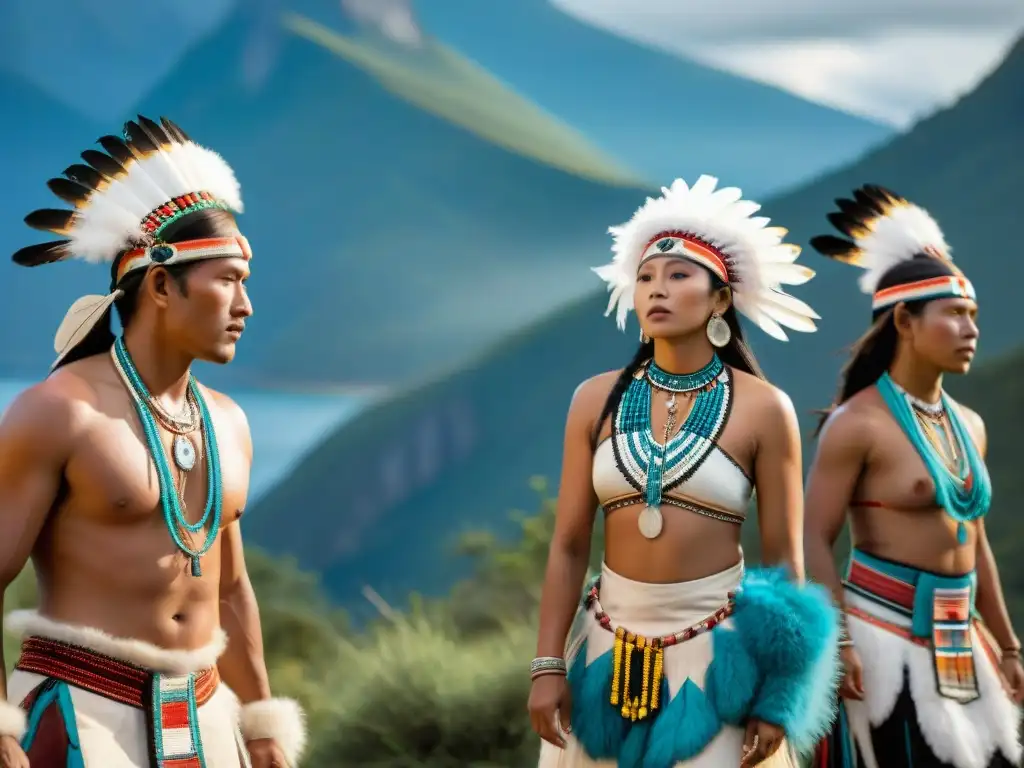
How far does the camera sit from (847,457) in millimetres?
5238

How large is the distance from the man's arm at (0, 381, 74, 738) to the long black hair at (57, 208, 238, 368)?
29cm

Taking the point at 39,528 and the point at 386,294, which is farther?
the point at 386,294

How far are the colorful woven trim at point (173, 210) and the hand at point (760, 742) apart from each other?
195 cm

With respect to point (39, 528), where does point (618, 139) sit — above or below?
above

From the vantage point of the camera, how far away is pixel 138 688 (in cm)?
354

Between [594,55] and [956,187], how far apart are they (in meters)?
2.87

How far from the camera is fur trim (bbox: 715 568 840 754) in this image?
3.91 m

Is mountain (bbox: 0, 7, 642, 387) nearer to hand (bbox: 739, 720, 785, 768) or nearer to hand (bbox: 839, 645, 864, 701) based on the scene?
hand (bbox: 839, 645, 864, 701)

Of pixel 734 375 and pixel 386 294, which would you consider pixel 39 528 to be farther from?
pixel 386 294

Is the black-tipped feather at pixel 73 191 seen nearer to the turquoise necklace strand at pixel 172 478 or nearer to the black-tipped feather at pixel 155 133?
the black-tipped feather at pixel 155 133

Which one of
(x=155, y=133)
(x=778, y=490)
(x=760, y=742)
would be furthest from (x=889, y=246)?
(x=155, y=133)

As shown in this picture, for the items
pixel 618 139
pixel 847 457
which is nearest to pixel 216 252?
pixel 847 457

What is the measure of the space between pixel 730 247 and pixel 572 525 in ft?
2.99

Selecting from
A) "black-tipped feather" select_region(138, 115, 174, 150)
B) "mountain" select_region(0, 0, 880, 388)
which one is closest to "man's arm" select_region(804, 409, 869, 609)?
"black-tipped feather" select_region(138, 115, 174, 150)
